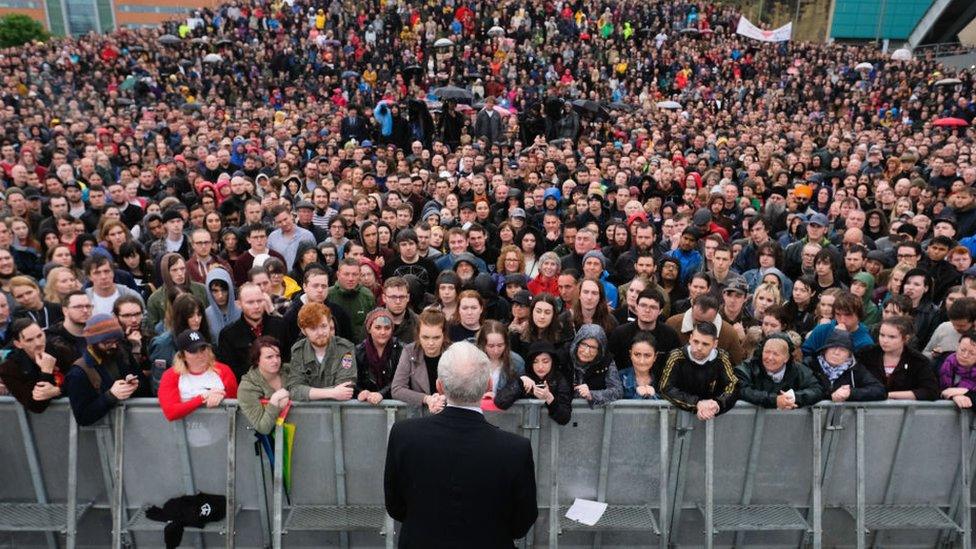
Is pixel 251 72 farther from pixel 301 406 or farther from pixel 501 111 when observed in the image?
pixel 301 406

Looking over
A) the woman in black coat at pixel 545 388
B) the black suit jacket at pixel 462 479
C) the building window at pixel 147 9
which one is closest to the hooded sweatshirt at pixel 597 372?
the woman in black coat at pixel 545 388

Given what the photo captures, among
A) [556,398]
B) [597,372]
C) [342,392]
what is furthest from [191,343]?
[597,372]

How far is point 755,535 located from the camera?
4.57 metres

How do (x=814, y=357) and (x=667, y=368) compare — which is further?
(x=814, y=357)

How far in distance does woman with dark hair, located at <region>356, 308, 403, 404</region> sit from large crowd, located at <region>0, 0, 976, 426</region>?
2 centimetres

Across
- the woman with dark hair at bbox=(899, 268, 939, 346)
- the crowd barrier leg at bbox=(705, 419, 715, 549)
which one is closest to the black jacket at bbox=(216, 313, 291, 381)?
the crowd barrier leg at bbox=(705, 419, 715, 549)

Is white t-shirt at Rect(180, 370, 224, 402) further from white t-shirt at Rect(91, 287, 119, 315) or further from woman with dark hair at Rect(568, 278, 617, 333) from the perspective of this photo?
woman with dark hair at Rect(568, 278, 617, 333)

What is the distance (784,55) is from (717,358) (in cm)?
2670

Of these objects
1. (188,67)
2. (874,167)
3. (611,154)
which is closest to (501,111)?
(611,154)

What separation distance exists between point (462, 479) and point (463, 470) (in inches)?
1.6

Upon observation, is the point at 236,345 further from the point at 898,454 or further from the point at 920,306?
the point at 920,306

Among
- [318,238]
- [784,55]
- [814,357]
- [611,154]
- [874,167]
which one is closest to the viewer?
[814,357]

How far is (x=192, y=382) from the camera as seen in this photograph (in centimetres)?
426

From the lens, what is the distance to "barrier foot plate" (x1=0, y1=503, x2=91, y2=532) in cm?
420
